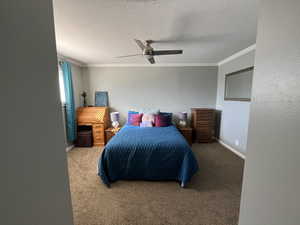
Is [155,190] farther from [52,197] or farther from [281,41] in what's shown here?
[281,41]

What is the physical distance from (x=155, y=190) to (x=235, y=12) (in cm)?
254

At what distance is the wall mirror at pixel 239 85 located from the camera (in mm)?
2834

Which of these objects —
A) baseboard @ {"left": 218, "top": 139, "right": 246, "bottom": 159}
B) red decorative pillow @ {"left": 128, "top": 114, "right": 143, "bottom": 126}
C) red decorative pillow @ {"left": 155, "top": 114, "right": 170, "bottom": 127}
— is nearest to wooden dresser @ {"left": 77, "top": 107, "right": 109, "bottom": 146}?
red decorative pillow @ {"left": 128, "top": 114, "right": 143, "bottom": 126}

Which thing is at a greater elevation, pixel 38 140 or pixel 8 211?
pixel 38 140

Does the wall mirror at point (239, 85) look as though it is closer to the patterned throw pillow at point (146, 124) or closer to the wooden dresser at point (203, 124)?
the wooden dresser at point (203, 124)

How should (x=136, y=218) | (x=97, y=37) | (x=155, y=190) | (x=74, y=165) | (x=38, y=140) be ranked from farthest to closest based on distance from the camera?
(x=74, y=165) < (x=97, y=37) < (x=155, y=190) < (x=136, y=218) < (x=38, y=140)

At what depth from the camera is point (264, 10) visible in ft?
2.23

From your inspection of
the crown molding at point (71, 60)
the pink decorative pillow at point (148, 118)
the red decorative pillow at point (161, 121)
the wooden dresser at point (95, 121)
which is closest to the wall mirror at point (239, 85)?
the red decorative pillow at point (161, 121)

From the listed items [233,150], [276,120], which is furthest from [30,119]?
[233,150]

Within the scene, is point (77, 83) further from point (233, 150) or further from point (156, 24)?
point (233, 150)

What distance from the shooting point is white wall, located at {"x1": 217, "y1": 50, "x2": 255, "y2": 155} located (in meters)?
2.90

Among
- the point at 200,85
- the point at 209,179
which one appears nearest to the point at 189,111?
the point at 200,85

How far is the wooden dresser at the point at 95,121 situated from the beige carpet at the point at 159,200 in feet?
3.95

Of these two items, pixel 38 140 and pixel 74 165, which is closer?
pixel 38 140
